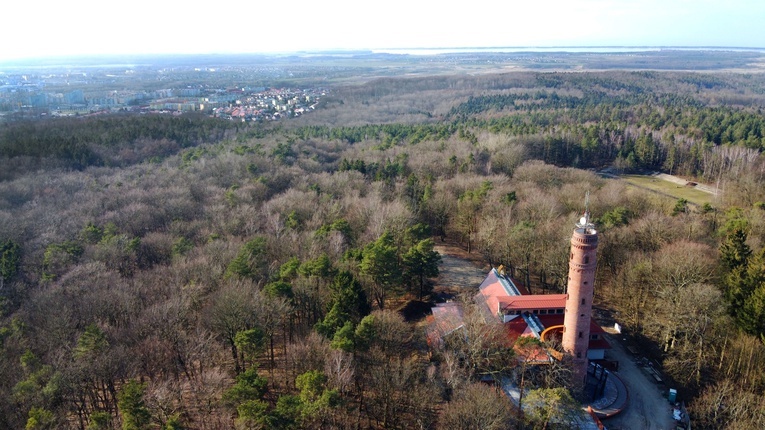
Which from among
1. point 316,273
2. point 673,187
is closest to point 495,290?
point 316,273

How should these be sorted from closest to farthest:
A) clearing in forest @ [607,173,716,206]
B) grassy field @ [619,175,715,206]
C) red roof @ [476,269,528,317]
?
red roof @ [476,269,528,317]
grassy field @ [619,175,715,206]
clearing in forest @ [607,173,716,206]

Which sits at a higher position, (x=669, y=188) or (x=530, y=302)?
(x=530, y=302)

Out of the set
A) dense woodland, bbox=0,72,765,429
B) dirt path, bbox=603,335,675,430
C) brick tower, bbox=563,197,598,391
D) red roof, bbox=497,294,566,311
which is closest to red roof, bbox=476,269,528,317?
red roof, bbox=497,294,566,311

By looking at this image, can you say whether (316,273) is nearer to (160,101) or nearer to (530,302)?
(530,302)

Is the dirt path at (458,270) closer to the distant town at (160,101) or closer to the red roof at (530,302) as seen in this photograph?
the red roof at (530,302)

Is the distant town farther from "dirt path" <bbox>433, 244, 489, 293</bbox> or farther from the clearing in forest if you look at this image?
the clearing in forest

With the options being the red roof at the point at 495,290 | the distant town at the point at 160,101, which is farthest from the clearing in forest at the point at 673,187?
the distant town at the point at 160,101
